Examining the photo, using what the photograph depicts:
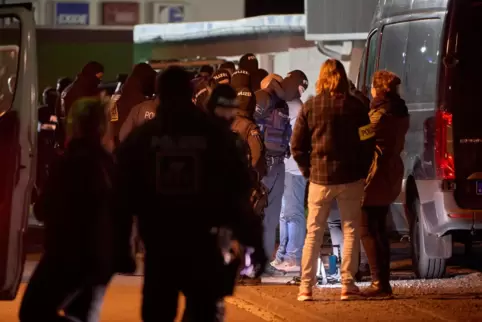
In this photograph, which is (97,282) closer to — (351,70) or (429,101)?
(429,101)

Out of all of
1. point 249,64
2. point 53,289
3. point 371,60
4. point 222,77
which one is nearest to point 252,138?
point 222,77

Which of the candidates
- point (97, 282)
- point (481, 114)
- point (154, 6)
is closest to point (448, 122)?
point (481, 114)

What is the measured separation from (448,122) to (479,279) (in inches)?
72.2

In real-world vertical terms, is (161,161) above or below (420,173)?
above

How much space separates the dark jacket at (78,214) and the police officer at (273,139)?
196 inches

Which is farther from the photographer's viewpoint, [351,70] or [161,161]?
[351,70]

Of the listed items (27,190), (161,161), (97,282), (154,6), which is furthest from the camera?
(154,6)

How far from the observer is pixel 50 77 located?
40.2 meters

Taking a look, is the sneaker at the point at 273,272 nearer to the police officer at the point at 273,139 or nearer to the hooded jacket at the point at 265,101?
the police officer at the point at 273,139

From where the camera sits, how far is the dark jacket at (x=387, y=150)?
10.2 meters

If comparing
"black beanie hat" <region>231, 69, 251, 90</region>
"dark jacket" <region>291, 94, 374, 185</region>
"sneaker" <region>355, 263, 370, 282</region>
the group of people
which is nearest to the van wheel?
"sneaker" <region>355, 263, 370, 282</region>

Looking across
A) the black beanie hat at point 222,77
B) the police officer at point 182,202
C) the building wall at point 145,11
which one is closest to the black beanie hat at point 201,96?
the black beanie hat at point 222,77

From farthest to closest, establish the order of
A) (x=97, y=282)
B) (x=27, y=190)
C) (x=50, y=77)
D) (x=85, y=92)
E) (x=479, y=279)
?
(x=50, y=77) < (x=85, y=92) < (x=479, y=279) < (x=27, y=190) < (x=97, y=282)

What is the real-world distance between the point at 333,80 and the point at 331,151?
54cm
